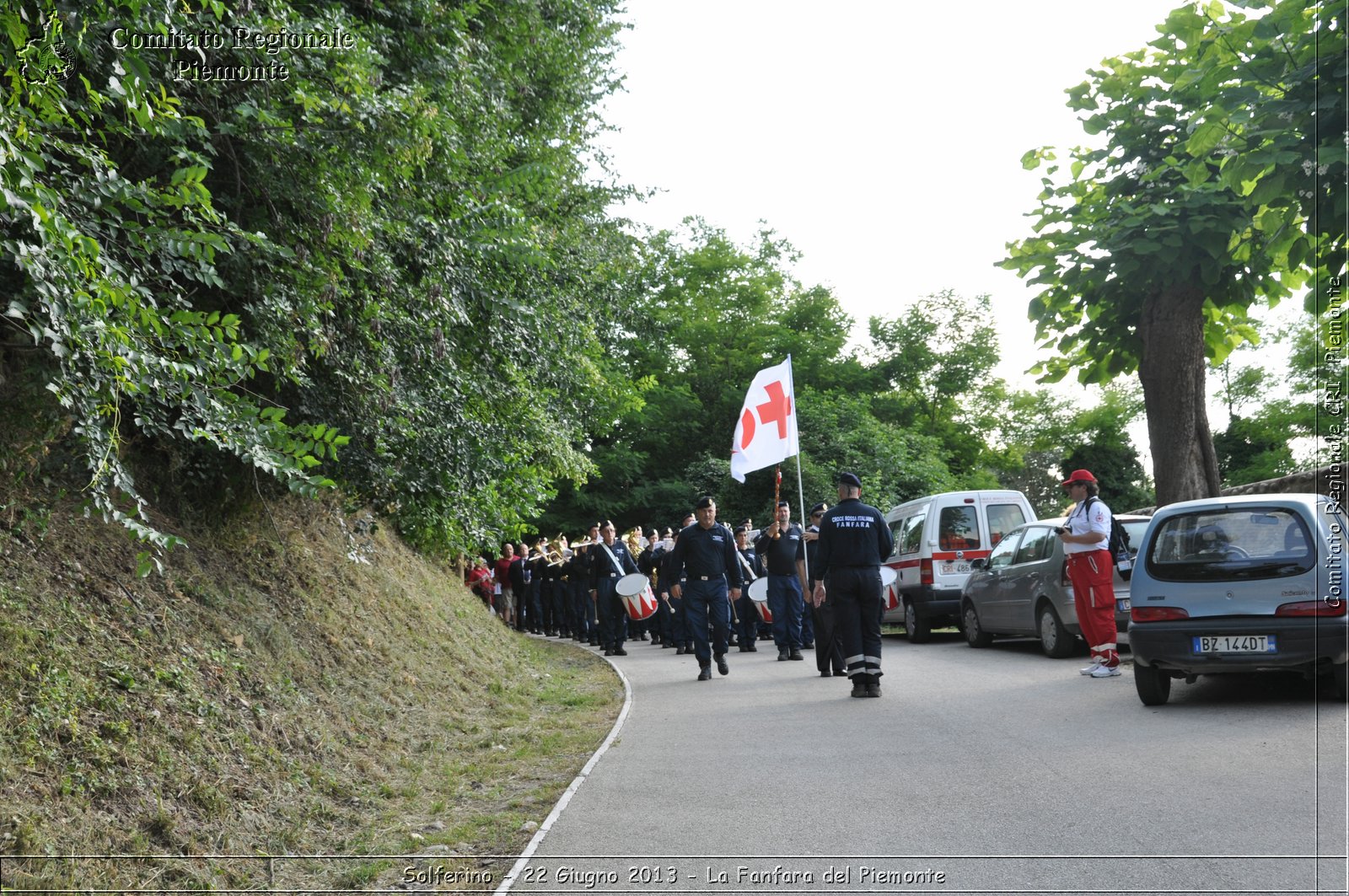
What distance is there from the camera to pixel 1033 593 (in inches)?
566

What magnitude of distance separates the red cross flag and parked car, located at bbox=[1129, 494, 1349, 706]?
9.66 metres

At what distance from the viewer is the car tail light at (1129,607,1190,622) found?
928 cm

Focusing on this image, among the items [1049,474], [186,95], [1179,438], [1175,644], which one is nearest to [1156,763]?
[1175,644]

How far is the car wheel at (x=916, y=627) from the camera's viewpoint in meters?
18.8

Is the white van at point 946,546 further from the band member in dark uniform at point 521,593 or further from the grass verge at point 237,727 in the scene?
the band member in dark uniform at point 521,593

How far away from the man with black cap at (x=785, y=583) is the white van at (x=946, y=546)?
76.6 inches

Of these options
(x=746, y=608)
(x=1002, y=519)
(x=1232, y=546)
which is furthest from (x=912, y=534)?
(x=1232, y=546)

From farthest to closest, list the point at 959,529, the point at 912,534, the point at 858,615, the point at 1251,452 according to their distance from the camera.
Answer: the point at 1251,452 → the point at 912,534 → the point at 959,529 → the point at 858,615

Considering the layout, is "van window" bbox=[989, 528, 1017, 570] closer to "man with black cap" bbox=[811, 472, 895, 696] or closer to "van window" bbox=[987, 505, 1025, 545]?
"van window" bbox=[987, 505, 1025, 545]

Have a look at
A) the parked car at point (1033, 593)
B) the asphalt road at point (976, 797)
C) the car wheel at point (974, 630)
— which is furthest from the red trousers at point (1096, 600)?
the car wheel at point (974, 630)

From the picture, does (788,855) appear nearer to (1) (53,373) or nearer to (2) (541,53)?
(1) (53,373)

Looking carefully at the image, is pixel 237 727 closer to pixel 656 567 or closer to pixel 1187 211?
pixel 1187 211

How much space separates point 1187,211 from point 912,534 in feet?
27.2

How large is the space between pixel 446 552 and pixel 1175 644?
38.2ft
